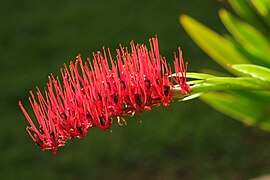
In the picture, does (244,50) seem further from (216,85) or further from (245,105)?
(216,85)

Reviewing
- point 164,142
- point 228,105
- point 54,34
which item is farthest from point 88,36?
point 228,105

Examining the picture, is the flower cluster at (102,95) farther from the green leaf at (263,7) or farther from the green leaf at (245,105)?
the green leaf at (245,105)

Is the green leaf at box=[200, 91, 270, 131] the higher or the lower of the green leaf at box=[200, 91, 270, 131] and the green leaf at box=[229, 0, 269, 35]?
the lower

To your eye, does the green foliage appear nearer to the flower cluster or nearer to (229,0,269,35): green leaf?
(229,0,269,35): green leaf

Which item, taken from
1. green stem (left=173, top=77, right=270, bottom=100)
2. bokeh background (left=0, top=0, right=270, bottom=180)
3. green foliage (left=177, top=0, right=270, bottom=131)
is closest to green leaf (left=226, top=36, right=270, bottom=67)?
green foliage (left=177, top=0, right=270, bottom=131)

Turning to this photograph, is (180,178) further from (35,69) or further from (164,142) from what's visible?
(35,69)
